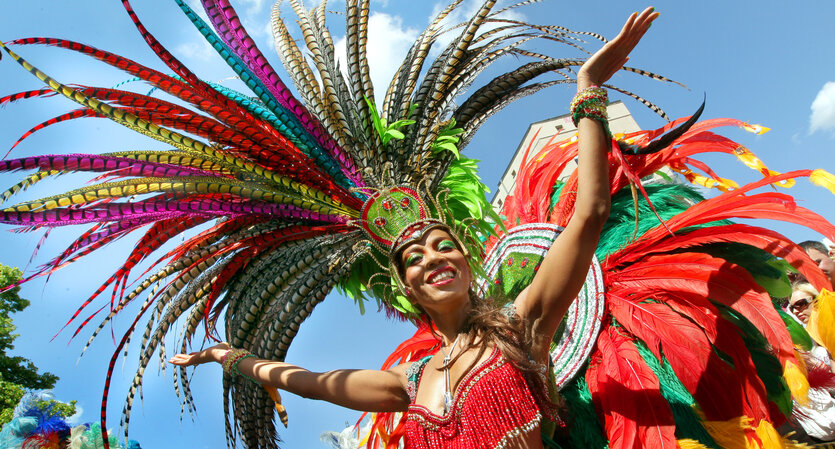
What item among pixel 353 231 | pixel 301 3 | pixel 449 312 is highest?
pixel 301 3

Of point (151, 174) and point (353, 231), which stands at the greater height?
point (151, 174)

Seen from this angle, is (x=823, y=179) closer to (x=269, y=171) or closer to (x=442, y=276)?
(x=442, y=276)

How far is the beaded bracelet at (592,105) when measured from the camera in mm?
1841

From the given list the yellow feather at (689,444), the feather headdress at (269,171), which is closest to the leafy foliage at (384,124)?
the feather headdress at (269,171)

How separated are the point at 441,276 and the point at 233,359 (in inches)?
42.6

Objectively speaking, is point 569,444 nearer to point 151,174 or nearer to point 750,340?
point 750,340

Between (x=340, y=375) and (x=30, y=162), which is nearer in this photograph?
(x=30, y=162)

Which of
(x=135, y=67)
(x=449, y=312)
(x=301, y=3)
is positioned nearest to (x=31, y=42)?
(x=135, y=67)

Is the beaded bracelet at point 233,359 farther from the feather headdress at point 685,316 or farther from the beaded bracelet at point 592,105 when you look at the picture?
the beaded bracelet at point 592,105

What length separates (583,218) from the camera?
5.97 ft

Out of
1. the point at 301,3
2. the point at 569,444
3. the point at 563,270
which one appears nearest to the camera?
the point at 563,270

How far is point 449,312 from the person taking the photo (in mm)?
2186

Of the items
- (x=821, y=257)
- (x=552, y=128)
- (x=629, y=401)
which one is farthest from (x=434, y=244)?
(x=552, y=128)

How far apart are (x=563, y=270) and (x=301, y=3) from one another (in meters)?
2.11
